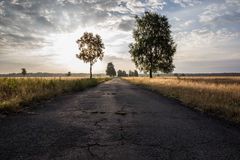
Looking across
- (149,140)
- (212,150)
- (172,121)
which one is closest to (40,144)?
(149,140)

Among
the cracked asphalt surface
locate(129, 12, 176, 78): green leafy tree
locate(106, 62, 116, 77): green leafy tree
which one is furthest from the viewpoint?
locate(106, 62, 116, 77): green leafy tree

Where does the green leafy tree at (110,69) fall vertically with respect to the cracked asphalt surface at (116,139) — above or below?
above

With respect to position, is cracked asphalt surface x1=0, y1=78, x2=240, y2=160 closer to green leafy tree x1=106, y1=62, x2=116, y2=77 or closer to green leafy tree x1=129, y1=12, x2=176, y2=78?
green leafy tree x1=129, y1=12, x2=176, y2=78

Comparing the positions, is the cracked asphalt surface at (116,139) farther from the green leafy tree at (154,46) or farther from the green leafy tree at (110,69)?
the green leafy tree at (110,69)

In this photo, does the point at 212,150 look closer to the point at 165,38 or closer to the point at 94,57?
the point at 165,38

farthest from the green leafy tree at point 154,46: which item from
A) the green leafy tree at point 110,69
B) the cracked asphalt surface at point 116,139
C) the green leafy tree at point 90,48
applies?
the green leafy tree at point 110,69

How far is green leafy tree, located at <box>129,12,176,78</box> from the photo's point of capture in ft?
154

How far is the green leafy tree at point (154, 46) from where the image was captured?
154 ft

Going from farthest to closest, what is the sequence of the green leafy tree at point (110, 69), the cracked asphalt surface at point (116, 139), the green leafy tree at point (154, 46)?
1. the green leafy tree at point (110, 69)
2. the green leafy tree at point (154, 46)
3. the cracked asphalt surface at point (116, 139)

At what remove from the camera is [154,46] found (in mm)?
47344

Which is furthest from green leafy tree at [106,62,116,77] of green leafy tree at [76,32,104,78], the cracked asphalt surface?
the cracked asphalt surface

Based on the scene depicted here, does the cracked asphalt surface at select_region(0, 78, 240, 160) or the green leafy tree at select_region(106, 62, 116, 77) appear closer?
the cracked asphalt surface at select_region(0, 78, 240, 160)

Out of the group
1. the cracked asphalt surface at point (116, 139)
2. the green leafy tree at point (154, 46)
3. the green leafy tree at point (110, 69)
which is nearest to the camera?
the cracked asphalt surface at point (116, 139)

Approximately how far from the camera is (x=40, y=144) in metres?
4.59
